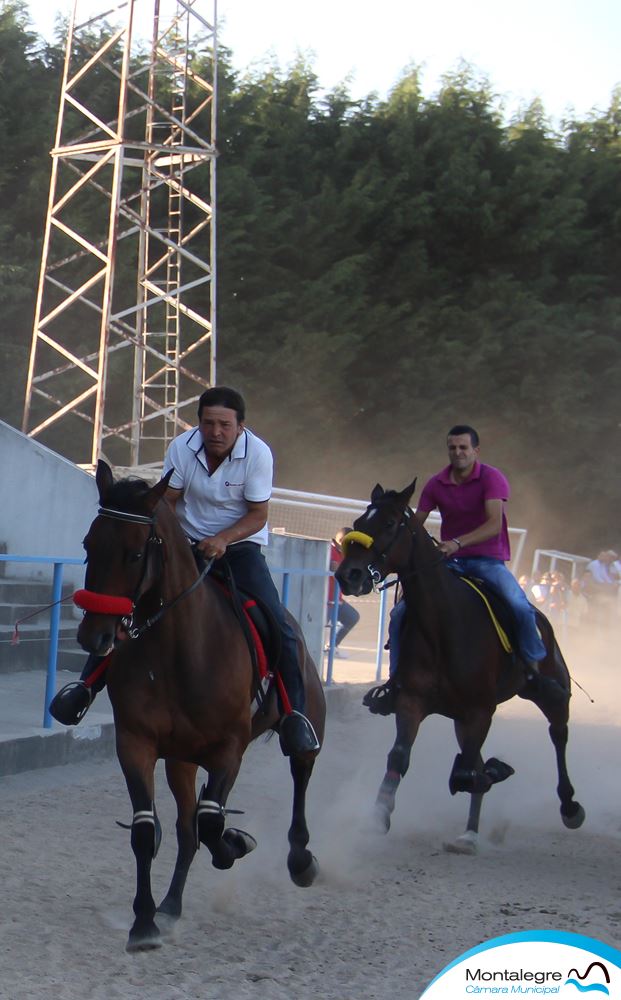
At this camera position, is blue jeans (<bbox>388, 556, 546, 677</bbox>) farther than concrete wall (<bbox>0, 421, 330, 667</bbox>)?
No

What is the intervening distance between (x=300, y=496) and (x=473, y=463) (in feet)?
43.8

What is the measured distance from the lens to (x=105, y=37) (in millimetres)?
30812

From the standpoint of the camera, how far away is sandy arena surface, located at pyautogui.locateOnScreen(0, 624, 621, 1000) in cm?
461

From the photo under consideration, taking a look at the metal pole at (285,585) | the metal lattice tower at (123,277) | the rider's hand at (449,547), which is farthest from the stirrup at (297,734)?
the metal lattice tower at (123,277)

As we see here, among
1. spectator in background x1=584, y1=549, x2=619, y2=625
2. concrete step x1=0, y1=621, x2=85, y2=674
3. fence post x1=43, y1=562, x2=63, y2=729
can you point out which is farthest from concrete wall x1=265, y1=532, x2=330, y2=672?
spectator in background x1=584, y1=549, x2=619, y2=625

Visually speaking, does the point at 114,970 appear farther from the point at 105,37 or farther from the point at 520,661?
the point at 105,37

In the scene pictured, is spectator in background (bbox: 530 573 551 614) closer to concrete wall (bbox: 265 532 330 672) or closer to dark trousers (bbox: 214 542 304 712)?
concrete wall (bbox: 265 532 330 672)

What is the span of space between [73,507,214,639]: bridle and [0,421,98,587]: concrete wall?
8.26 m

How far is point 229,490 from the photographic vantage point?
5.76 m

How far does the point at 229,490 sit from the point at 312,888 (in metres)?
1.88

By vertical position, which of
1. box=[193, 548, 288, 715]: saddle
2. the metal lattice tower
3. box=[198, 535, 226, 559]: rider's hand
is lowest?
box=[193, 548, 288, 715]: saddle

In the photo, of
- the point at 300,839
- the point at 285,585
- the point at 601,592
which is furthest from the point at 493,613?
the point at 601,592

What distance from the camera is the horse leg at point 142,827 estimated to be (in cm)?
489

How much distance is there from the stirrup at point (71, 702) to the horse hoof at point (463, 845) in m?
2.57
